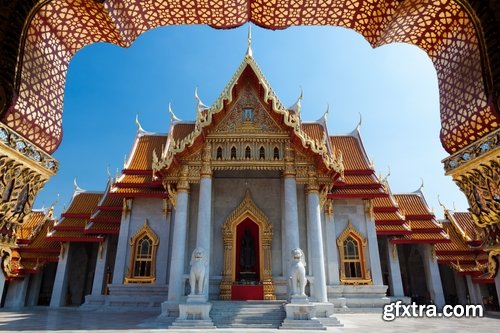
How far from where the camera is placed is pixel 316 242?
10180 millimetres

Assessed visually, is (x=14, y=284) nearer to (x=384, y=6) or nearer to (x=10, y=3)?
(x=10, y=3)

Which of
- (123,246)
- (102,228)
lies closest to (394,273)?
(123,246)

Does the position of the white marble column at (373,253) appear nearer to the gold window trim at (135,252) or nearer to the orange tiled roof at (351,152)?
the orange tiled roof at (351,152)

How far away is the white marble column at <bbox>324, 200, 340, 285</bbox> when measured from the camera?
13.1m

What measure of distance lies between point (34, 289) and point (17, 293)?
998 millimetres

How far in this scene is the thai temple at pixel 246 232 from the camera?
998 cm

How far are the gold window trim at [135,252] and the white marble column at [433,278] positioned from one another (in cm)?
1265

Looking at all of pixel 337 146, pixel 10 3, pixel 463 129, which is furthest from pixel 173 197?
pixel 337 146

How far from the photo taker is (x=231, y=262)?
1133cm

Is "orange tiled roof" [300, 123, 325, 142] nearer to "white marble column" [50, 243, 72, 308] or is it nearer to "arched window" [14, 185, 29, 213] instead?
"white marble column" [50, 243, 72, 308]

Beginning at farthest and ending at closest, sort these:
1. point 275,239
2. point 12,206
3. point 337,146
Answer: point 337,146 < point 275,239 < point 12,206

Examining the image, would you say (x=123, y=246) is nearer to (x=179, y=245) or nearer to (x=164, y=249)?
(x=164, y=249)

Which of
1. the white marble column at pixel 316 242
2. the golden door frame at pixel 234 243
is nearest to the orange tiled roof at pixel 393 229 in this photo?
the white marble column at pixel 316 242

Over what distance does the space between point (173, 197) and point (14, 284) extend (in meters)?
12.4
